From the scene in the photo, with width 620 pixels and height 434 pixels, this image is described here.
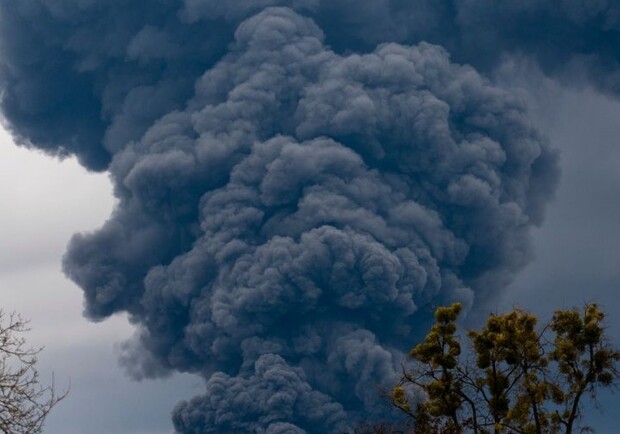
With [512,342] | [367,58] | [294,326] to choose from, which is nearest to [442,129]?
[367,58]

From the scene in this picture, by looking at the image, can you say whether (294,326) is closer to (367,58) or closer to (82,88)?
(367,58)

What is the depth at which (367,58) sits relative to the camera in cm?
7319

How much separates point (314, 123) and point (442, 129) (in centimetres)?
720

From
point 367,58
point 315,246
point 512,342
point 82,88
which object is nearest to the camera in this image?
point 512,342

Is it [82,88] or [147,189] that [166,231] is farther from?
[82,88]

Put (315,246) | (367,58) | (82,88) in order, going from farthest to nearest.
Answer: (82,88) → (367,58) → (315,246)

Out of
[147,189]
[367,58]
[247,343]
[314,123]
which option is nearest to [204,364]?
[247,343]

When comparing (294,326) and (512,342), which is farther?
(294,326)

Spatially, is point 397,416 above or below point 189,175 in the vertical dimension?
below

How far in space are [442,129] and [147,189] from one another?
56.8 ft

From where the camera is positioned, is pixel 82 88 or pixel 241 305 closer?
pixel 241 305

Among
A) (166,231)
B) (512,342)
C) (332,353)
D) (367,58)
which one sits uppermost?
(367,58)

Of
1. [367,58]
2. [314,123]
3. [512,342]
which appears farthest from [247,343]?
[512,342]

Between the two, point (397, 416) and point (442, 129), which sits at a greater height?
point (442, 129)
